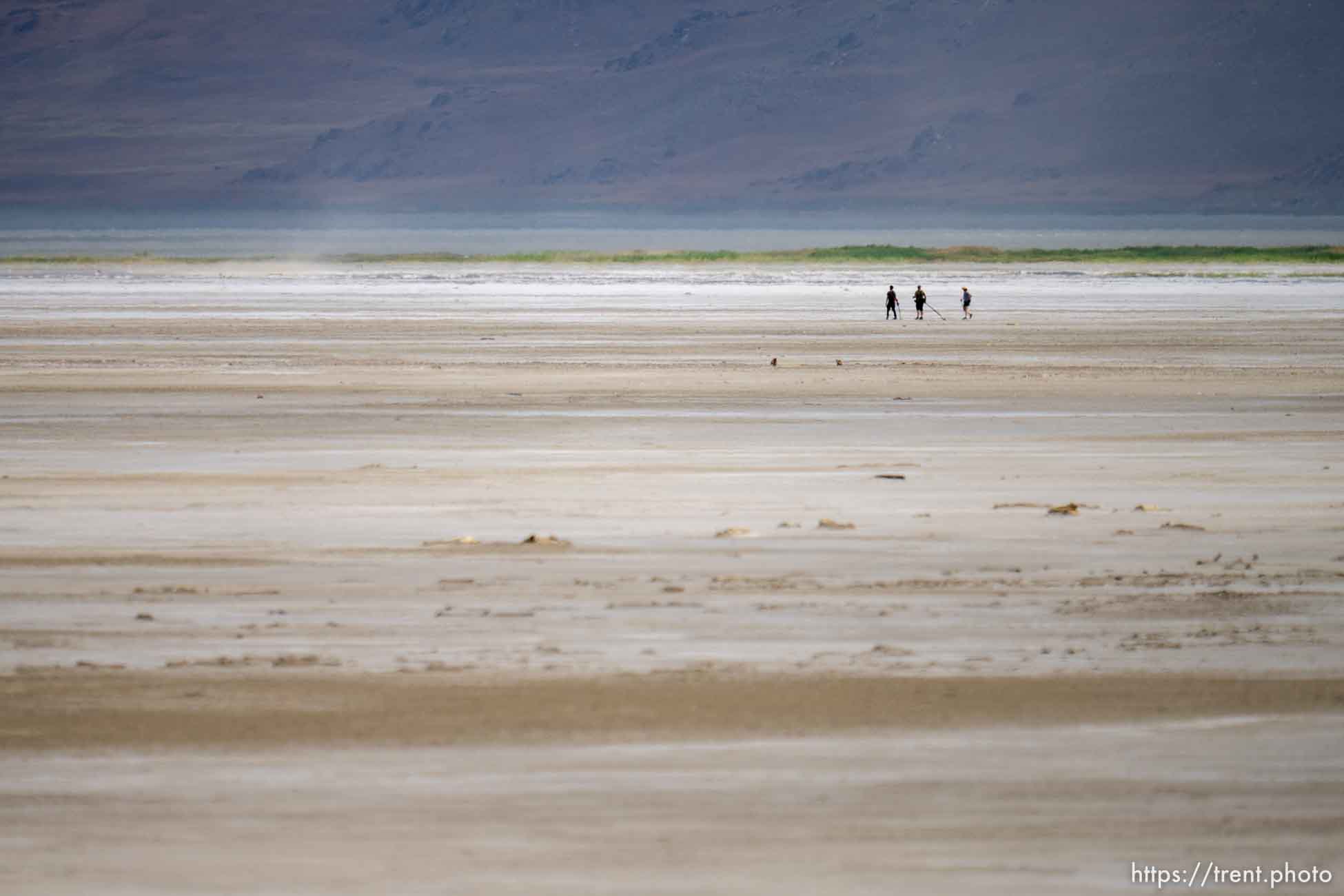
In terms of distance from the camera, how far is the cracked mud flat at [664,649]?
25.4ft

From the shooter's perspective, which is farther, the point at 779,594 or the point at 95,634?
the point at 779,594

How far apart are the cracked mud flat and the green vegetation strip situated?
117359 millimetres

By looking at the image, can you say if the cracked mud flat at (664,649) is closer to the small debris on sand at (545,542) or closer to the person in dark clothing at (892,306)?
the small debris on sand at (545,542)

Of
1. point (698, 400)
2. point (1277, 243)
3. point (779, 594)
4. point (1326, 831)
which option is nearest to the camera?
point (1326, 831)

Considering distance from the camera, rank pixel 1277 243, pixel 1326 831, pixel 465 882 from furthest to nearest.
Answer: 1. pixel 1277 243
2. pixel 1326 831
3. pixel 465 882

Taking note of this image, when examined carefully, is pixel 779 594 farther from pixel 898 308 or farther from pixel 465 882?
pixel 898 308

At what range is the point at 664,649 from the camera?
36.0ft

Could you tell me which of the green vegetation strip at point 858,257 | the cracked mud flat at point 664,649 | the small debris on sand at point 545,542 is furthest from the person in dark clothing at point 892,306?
the green vegetation strip at point 858,257

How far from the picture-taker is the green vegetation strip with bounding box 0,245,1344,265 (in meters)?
142

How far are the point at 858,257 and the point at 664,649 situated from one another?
147139 mm

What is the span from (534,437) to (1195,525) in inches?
364

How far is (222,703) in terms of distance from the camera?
31.9 feet

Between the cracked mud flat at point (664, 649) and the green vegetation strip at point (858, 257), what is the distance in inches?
4620

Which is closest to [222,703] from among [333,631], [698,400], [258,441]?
[333,631]
